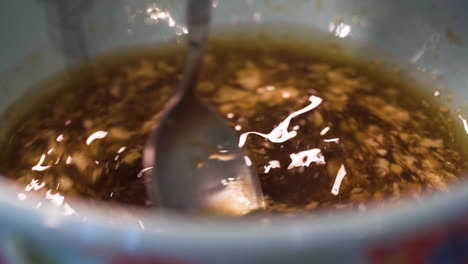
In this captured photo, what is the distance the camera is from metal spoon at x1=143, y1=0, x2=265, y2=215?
725 mm

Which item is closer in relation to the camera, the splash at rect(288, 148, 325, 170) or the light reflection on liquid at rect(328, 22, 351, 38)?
the splash at rect(288, 148, 325, 170)

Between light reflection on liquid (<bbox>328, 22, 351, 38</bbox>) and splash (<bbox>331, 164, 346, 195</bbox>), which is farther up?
light reflection on liquid (<bbox>328, 22, 351, 38</bbox>)

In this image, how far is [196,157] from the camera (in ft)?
2.54

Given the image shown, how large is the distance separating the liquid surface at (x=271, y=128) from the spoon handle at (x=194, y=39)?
45mm

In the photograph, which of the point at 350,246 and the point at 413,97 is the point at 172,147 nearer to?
the point at 413,97

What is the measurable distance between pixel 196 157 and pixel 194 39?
193 millimetres

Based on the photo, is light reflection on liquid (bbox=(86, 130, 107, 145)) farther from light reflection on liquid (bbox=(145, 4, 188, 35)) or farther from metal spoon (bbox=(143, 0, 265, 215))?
light reflection on liquid (bbox=(145, 4, 188, 35))

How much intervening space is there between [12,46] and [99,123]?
0.17 m

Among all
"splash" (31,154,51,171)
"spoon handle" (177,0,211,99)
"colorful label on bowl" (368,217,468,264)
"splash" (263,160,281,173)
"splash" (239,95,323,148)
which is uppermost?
"spoon handle" (177,0,211,99)

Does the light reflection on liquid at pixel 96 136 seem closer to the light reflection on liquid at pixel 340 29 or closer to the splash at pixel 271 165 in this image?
the splash at pixel 271 165

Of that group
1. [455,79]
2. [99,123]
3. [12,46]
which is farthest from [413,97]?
[12,46]

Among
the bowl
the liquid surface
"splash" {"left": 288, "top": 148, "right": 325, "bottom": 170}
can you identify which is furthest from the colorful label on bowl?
"splash" {"left": 288, "top": 148, "right": 325, "bottom": 170}

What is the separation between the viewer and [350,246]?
30cm

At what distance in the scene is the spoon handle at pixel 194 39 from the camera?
2.74 ft
